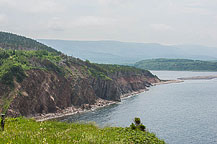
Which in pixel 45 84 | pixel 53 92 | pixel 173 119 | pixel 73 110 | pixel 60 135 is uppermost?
pixel 60 135

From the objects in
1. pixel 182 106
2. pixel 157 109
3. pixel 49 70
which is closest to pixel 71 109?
pixel 49 70

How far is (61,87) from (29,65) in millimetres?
13636

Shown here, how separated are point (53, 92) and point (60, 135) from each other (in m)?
72.7

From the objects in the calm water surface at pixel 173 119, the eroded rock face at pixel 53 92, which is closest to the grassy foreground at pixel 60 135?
the calm water surface at pixel 173 119

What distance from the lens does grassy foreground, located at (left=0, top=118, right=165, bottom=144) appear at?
41.1 feet

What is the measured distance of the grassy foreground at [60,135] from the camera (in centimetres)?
1253

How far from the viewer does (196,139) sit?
160 feet

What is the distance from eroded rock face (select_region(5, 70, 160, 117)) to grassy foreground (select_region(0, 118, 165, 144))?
48.4 metres

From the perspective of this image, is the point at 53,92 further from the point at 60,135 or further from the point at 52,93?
the point at 60,135

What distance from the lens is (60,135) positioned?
14109 mm

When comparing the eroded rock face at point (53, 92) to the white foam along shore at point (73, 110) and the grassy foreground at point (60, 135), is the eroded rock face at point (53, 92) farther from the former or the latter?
the grassy foreground at point (60, 135)

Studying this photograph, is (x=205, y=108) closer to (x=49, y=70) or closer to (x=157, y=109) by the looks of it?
(x=157, y=109)

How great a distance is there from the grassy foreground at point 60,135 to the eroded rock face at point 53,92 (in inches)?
1906

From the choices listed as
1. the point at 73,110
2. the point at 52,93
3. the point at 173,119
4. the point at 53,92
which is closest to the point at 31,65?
the point at 53,92
